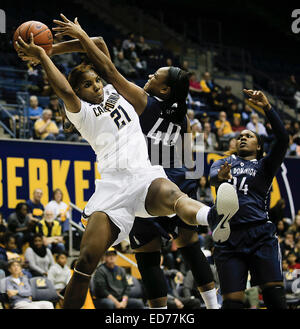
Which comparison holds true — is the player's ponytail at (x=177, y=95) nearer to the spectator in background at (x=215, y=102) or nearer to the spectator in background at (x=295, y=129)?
the spectator in background at (x=215, y=102)

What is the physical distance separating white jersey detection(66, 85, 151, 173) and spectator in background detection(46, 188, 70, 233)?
6.10 meters

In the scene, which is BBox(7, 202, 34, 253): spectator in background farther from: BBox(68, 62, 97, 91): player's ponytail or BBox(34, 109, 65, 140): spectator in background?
BBox(68, 62, 97, 91): player's ponytail

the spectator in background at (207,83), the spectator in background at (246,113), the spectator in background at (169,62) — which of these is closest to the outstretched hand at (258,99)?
the spectator in background at (169,62)

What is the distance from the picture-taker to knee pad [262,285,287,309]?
5.18 meters

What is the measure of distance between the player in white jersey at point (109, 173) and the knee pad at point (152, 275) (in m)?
0.75

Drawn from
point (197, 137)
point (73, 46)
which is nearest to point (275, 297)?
point (73, 46)

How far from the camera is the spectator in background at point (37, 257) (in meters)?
9.90

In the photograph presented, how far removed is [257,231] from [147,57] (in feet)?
39.5

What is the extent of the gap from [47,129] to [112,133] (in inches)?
294

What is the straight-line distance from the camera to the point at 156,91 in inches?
208

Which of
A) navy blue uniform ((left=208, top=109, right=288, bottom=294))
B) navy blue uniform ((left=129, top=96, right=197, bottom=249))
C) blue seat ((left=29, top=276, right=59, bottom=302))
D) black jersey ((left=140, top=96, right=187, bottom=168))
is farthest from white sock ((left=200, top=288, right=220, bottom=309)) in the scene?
blue seat ((left=29, top=276, right=59, bottom=302))
